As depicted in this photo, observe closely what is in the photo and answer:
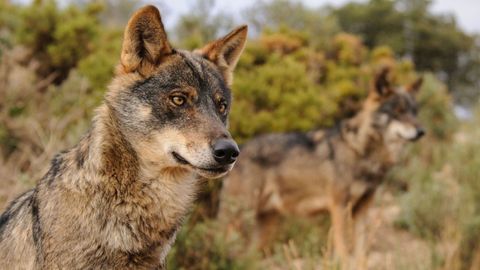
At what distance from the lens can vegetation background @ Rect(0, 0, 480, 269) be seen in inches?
222

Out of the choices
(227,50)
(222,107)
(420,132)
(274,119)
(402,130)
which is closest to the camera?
(222,107)

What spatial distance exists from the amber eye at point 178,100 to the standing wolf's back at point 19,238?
93 cm

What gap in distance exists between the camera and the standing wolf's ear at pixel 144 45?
3195 millimetres

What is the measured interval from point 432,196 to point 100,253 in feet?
23.0

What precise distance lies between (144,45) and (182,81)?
30cm

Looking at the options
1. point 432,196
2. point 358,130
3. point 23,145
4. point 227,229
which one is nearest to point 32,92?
point 23,145

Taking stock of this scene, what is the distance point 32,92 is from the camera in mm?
7914

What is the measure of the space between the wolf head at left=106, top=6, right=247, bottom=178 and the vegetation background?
0.93m

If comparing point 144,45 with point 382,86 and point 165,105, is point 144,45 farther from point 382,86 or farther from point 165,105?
point 382,86

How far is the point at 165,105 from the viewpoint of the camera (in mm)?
3162

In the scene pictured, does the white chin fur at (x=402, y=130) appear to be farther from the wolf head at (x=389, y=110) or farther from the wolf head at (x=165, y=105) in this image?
the wolf head at (x=165, y=105)

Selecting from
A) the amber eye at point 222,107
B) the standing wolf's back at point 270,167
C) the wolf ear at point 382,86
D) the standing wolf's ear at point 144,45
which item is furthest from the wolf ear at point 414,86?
the standing wolf's ear at point 144,45

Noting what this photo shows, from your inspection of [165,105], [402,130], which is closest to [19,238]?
[165,105]

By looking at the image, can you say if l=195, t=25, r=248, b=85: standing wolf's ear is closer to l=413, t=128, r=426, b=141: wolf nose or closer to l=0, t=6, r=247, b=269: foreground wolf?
l=0, t=6, r=247, b=269: foreground wolf
